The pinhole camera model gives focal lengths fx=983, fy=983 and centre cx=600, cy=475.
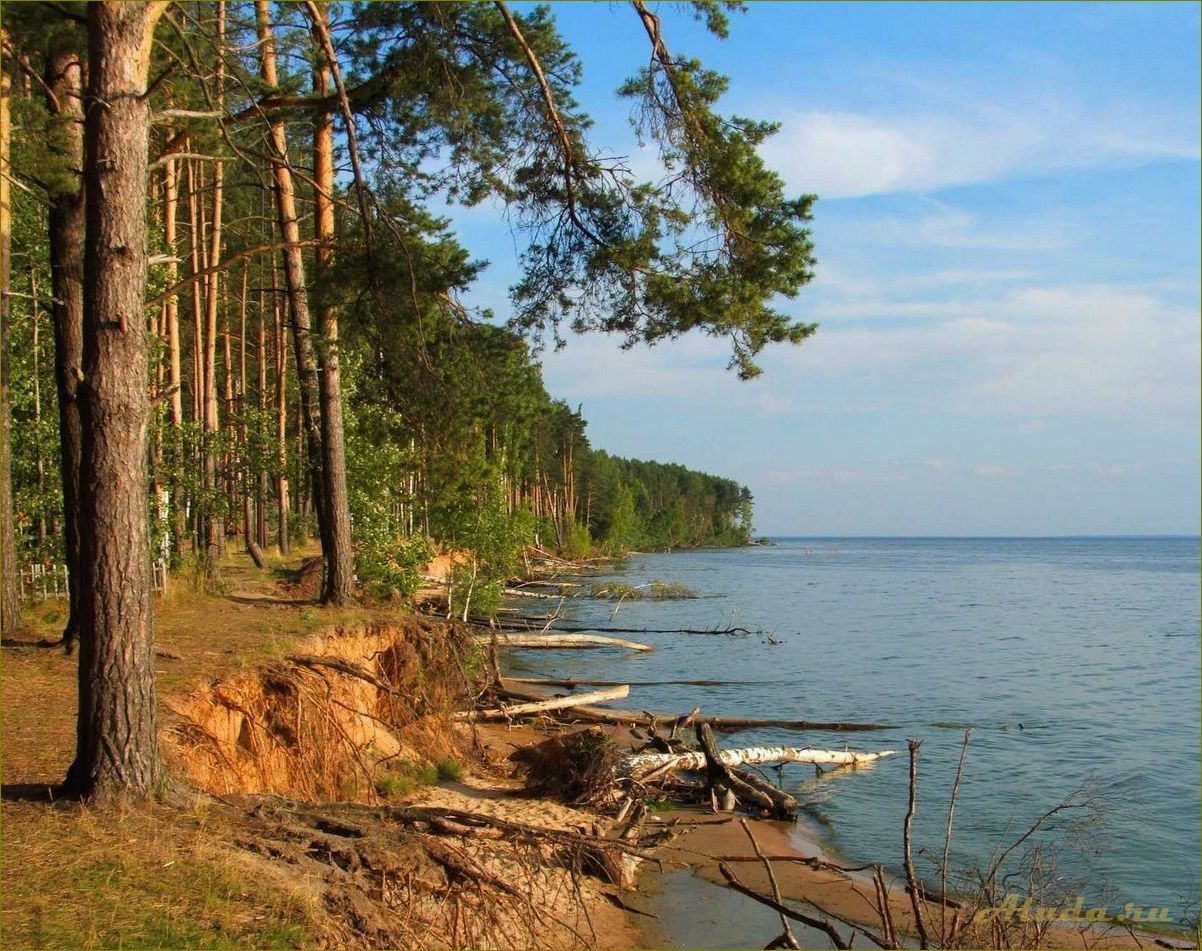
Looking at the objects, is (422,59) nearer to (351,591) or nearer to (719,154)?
(719,154)

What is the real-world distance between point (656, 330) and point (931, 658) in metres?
21.2

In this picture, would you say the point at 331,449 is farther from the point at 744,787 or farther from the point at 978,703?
the point at 978,703

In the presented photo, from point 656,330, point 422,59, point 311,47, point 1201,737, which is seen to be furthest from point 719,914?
point 1201,737

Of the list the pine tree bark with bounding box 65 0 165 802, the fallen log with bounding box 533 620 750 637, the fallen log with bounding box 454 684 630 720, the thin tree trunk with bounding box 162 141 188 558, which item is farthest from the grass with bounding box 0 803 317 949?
the fallen log with bounding box 533 620 750 637

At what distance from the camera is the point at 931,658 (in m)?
27.7

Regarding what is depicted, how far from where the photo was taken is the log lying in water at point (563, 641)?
79.3ft

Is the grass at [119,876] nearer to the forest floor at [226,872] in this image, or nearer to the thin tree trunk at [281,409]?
the forest floor at [226,872]

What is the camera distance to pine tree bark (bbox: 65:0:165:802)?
5965 mm

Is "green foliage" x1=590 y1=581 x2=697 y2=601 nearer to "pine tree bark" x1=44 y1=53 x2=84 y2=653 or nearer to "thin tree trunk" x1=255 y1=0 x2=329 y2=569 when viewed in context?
"thin tree trunk" x1=255 y1=0 x2=329 y2=569

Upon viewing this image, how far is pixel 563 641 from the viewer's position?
2523 centimetres

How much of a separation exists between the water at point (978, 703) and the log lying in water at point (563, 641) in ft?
1.14

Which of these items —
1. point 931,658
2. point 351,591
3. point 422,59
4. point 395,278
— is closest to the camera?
point 422,59

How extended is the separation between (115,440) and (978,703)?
19235 mm

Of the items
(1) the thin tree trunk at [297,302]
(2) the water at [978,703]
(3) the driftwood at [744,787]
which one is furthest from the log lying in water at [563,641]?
(3) the driftwood at [744,787]
